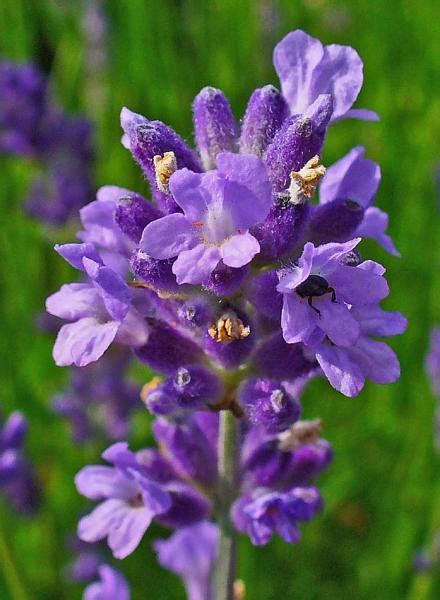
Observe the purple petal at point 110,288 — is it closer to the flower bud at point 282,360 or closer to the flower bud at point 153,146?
the flower bud at point 153,146

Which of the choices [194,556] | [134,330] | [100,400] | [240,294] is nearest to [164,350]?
[134,330]

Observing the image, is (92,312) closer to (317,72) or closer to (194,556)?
(317,72)

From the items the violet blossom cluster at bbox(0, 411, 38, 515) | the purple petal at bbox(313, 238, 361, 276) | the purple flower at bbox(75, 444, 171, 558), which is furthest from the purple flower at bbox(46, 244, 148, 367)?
the violet blossom cluster at bbox(0, 411, 38, 515)

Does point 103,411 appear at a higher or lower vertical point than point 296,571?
higher

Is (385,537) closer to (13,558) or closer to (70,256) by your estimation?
(13,558)

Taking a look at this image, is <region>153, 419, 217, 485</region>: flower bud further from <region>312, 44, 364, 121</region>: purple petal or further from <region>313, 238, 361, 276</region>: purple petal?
<region>312, 44, 364, 121</region>: purple petal

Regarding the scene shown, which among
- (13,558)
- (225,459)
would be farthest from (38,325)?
(225,459)
